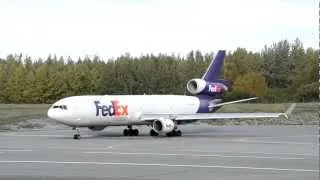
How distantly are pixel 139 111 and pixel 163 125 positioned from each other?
121 inches

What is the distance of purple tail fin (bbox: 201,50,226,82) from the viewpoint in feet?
169

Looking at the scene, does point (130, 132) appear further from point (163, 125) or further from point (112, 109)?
point (163, 125)

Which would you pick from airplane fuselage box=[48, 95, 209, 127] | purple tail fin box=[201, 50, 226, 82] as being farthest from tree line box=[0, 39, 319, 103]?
airplane fuselage box=[48, 95, 209, 127]

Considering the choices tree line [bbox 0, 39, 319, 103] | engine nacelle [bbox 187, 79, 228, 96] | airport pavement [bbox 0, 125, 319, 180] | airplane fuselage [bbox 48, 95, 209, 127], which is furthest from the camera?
tree line [bbox 0, 39, 319, 103]

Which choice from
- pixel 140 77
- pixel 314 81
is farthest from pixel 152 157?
pixel 140 77

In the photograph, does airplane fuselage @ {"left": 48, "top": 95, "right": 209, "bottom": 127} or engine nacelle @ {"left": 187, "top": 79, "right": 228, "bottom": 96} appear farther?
engine nacelle @ {"left": 187, "top": 79, "right": 228, "bottom": 96}

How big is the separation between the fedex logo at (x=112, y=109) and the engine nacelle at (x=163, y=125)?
2.42 m

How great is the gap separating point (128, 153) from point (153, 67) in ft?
353

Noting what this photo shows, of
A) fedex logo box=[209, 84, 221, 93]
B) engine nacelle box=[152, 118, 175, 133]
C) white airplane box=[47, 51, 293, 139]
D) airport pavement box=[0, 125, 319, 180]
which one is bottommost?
airport pavement box=[0, 125, 319, 180]

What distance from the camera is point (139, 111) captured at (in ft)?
145

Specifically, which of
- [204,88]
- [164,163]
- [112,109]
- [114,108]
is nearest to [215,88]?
[204,88]

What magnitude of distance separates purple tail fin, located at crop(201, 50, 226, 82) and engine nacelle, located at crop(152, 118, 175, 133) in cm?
1002

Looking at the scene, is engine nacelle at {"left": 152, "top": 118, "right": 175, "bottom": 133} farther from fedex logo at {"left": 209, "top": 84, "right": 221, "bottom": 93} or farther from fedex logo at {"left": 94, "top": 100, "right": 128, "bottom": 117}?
fedex logo at {"left": 209, "top": 84, "right": 221, "bottom": 93}

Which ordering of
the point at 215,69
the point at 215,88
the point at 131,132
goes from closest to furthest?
the point at 131,132
the point at 215,88
the point at 215,69
